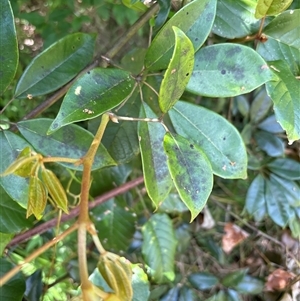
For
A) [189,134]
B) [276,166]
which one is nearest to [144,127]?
[189,134]

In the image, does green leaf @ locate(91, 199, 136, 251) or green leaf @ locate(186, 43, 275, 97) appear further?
green leaf @ locate(91, 199, 136, 251)

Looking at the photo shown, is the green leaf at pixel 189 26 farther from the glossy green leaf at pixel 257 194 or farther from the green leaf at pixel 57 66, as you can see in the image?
the glossy green leaf at pixel 257 194

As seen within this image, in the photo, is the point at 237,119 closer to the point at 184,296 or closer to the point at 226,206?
the point at 226,206

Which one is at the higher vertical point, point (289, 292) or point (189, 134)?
point (189, 134)

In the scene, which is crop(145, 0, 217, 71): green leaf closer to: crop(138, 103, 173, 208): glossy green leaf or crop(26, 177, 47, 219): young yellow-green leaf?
crop(138, 103, 173, 208): glossy green leaf

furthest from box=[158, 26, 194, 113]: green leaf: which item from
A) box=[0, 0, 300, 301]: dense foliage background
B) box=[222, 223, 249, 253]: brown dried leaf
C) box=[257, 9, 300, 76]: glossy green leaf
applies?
box=[222, 223, 249, 253]: brown dried leaf

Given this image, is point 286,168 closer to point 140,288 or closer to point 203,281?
point 203,281

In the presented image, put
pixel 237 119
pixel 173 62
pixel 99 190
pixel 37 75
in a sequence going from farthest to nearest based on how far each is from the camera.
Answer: pixel 237 119, pixel 99 190, pixel 37 75, pixel 173 62
